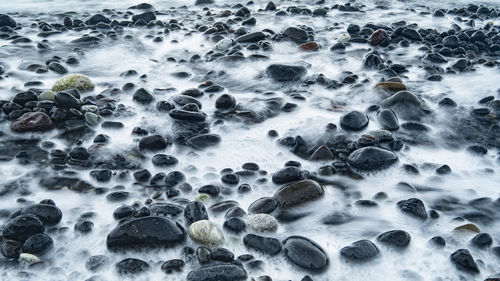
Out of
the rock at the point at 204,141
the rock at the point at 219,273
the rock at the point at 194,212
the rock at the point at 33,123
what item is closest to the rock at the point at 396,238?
the rock at the point at 219,273

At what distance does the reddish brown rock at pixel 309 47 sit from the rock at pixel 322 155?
2.55m

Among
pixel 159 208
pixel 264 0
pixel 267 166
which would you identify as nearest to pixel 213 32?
pixel 264 0

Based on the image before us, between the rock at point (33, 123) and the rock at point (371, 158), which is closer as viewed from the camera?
the rock at point (371, 158)

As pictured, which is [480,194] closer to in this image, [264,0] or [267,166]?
[267,166]

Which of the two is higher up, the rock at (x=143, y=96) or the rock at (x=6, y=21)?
the rock at (x=143, y=96)

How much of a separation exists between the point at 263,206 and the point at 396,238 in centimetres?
75

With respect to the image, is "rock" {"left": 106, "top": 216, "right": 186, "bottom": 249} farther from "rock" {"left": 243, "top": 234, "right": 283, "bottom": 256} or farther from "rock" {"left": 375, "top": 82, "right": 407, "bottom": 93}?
"rock" {"left": 375, "top": 82, "right": 407, "bottom": 93}

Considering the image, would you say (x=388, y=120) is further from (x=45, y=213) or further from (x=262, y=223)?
(x=45, y=213)

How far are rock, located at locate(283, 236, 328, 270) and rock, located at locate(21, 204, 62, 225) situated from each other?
1265 millimetres

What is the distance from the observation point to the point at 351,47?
18.2 ft

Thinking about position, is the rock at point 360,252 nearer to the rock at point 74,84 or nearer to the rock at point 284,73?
the rock at point 284,73

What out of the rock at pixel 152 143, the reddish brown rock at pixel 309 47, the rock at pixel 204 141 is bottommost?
the reddish brown rock at pixel 309 47

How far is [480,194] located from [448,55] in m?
3.00

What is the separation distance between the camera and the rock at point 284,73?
450 centimetres
